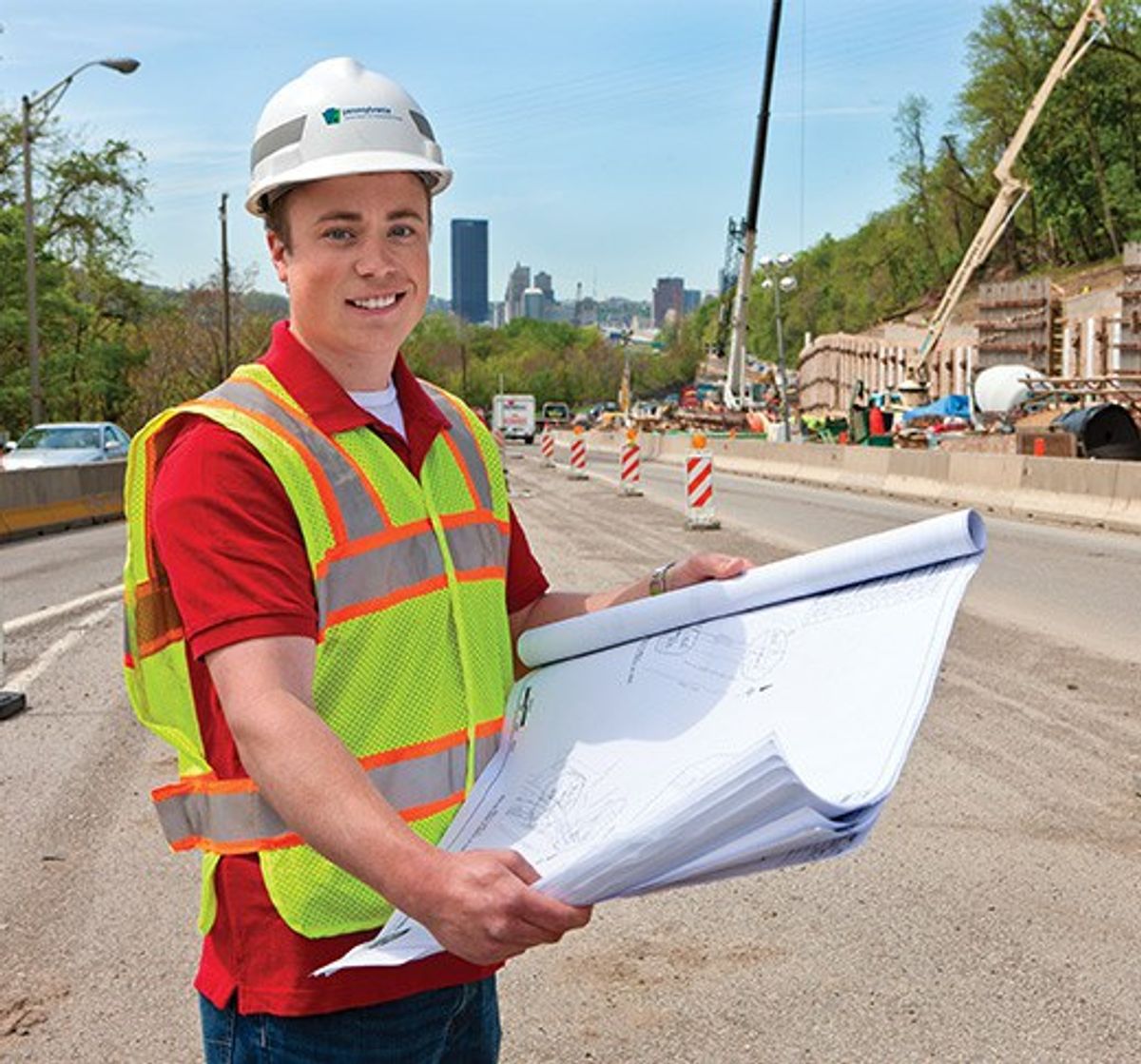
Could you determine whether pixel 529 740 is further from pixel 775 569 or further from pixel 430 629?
pixel 775 569

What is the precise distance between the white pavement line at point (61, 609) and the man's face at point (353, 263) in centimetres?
1124

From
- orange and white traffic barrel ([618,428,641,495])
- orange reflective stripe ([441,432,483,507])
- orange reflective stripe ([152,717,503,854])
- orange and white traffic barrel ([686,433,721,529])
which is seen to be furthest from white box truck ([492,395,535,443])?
orange reflective stripe ([152,717,503,854])

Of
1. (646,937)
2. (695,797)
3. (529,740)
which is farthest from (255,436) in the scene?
(646,937)

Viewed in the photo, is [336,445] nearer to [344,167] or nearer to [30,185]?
[344,167]

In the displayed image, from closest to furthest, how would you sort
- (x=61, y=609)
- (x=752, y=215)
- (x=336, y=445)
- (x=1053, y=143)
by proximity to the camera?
(x=336, y=445) → (x=61, y=609) → (x=752, y=215) → (x=1053, y=143)

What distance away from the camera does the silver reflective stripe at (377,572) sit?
205 cm

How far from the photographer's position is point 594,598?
2.66 meters

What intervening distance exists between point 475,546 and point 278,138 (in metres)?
0.61

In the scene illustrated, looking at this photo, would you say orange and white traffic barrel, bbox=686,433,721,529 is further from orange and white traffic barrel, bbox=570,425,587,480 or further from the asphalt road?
orange and white traffic barrel, bbox=570,425,587,480

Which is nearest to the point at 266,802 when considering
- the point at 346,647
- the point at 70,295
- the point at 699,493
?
the point at 346,647

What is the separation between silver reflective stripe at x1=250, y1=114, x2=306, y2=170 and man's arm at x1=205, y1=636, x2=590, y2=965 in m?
0.67

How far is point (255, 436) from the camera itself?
204 centimetres

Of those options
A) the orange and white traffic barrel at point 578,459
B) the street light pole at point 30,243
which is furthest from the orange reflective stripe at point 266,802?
the orange and white traffic barrel at point 578,459

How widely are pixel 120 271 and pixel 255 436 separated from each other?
7703cm
